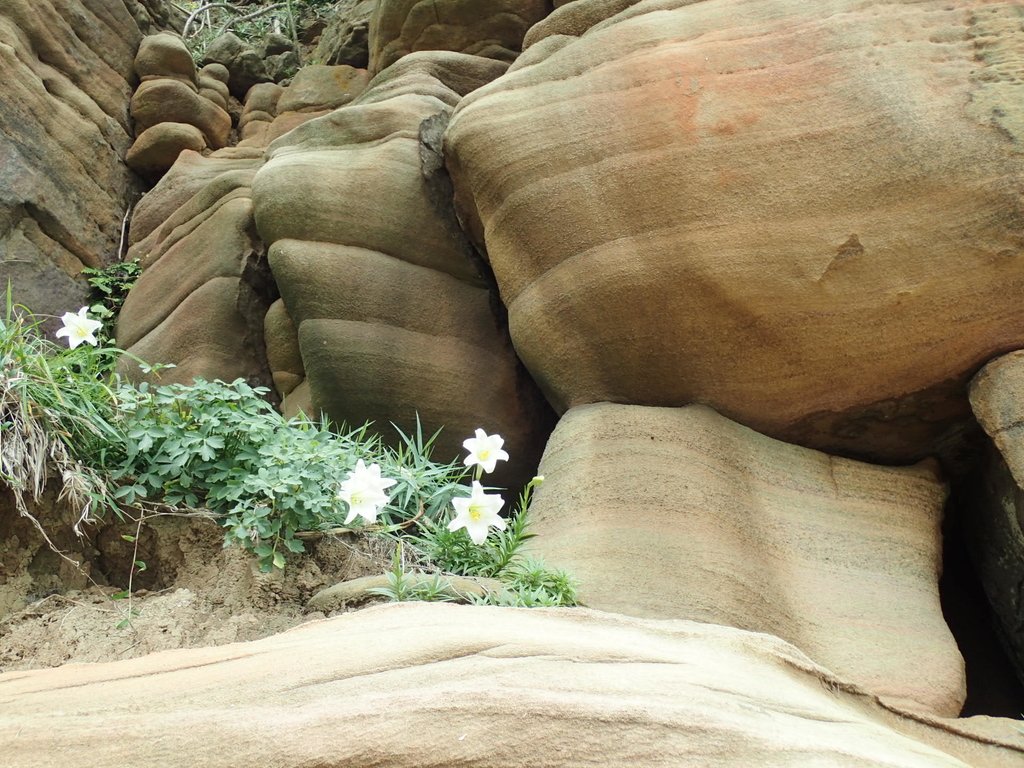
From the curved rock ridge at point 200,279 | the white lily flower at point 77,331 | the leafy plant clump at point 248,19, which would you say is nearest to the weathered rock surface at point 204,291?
the curved rock ridge at point 200,279

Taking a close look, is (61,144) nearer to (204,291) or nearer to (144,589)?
(204,291)

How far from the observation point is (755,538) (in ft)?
11.6

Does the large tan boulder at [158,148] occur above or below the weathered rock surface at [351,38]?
below

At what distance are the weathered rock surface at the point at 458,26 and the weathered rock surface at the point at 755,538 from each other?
10.5 feet

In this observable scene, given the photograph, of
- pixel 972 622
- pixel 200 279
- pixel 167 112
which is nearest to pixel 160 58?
pixel 167 112

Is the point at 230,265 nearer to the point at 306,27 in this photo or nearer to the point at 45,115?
the point at 45,115

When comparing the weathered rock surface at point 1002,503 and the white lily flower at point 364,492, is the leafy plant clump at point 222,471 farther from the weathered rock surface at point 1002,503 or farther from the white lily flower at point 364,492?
the weathered rock surface at point 1002,503

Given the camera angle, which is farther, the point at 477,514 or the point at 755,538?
the point at 755,538

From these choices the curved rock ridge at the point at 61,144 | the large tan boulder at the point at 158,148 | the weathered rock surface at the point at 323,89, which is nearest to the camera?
the curved rock ridge at the point at 61,144

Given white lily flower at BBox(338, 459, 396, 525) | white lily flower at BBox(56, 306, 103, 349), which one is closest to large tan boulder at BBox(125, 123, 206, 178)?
white lily flower at BBox(56, 306, 103, 349)

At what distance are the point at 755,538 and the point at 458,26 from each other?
168 inches

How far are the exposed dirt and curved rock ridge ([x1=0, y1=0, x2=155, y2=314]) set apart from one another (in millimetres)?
2495

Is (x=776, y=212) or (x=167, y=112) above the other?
(x=167, y=112)

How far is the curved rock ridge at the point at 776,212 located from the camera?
3627mm
